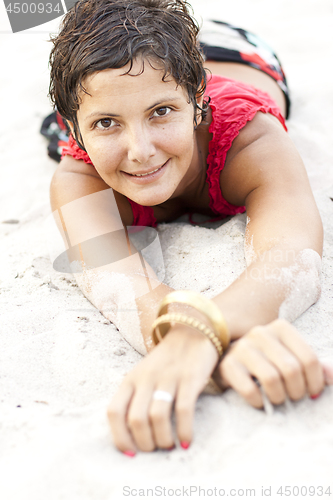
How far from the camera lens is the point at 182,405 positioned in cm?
100

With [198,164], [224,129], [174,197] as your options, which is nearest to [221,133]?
[224,129]

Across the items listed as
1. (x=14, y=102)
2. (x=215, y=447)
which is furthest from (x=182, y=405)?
(x=14, y=102)

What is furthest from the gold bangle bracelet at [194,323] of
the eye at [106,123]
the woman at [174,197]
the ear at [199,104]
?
the ear at [199,104]

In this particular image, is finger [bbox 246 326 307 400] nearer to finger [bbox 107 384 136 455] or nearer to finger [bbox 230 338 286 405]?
finger [bbox 230 338 286 405]

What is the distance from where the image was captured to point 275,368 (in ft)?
3.36

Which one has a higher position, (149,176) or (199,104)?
(199,104)

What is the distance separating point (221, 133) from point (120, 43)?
649 mm

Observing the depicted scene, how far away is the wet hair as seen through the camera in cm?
145

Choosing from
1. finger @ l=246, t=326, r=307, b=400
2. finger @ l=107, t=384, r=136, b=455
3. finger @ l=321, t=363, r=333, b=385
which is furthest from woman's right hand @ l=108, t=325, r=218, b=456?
finger @ l=321, t=363, r=333, b=385

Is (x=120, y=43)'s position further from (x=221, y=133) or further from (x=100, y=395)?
(x=100, y=395)

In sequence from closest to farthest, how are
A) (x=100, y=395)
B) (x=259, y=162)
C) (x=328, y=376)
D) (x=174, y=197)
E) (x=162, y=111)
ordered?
(x=328, y=376), (x=100, y=395), (x=162, y=111), (x=259, y=162), (x=174, y=197)

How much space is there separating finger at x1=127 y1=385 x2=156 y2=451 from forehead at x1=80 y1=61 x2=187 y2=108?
37.7 inches

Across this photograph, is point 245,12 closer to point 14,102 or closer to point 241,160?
point 14,102

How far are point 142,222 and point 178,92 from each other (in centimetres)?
73
